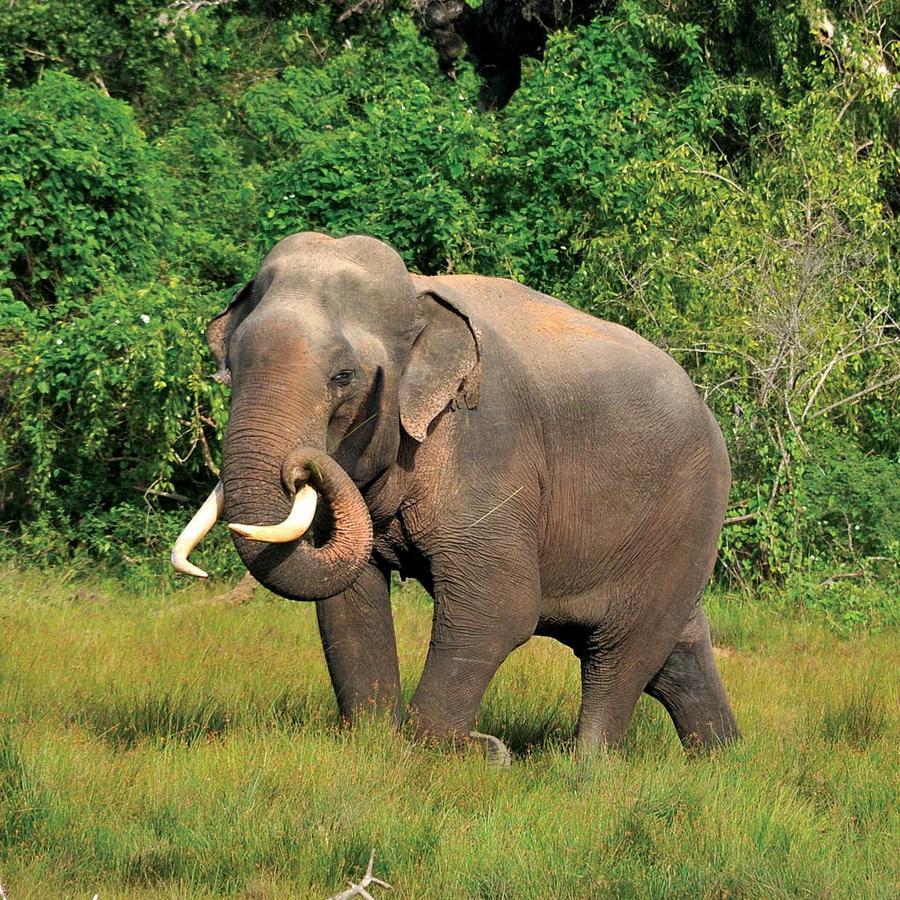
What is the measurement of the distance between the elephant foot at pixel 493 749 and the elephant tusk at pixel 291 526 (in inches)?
50.7

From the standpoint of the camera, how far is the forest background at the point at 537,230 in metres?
10.2

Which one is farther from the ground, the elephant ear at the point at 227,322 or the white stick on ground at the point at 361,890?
the elephant ear at the point at 227,322

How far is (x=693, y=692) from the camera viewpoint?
6840 millimetres

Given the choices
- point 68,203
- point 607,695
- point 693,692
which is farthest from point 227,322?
point 68,203

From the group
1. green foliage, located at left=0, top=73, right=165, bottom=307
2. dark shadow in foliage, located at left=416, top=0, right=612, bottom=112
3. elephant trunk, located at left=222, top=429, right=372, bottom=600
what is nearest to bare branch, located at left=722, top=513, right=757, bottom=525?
green foliage, located at left=0, top=73, right=165, bottom=307

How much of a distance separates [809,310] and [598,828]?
6.26 meters

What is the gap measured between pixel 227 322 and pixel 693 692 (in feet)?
7.98

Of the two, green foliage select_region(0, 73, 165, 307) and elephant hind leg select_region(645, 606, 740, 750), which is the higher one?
green foliage select_region(0, 73, 165, 307)

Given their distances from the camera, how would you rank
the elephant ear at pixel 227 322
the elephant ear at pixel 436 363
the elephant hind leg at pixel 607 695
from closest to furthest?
1. the elephant ear at pixel 436 363
2. the elephant ear at pixel 227 322
3. the elephant hind leg at pixel 607 695

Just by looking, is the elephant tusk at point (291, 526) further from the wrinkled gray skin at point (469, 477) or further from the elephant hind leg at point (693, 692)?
the elephant hind leg at point (693, 692)

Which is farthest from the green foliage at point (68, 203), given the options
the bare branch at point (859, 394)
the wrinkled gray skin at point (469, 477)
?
the wrinkled gray skin at point (469, 477)

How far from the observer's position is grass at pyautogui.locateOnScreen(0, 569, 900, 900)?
180 inches

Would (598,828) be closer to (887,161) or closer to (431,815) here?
(431,815)

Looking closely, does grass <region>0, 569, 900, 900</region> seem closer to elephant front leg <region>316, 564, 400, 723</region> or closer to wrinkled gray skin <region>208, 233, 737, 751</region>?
elephant front leg <region>316, 564, 400, 723</region>
